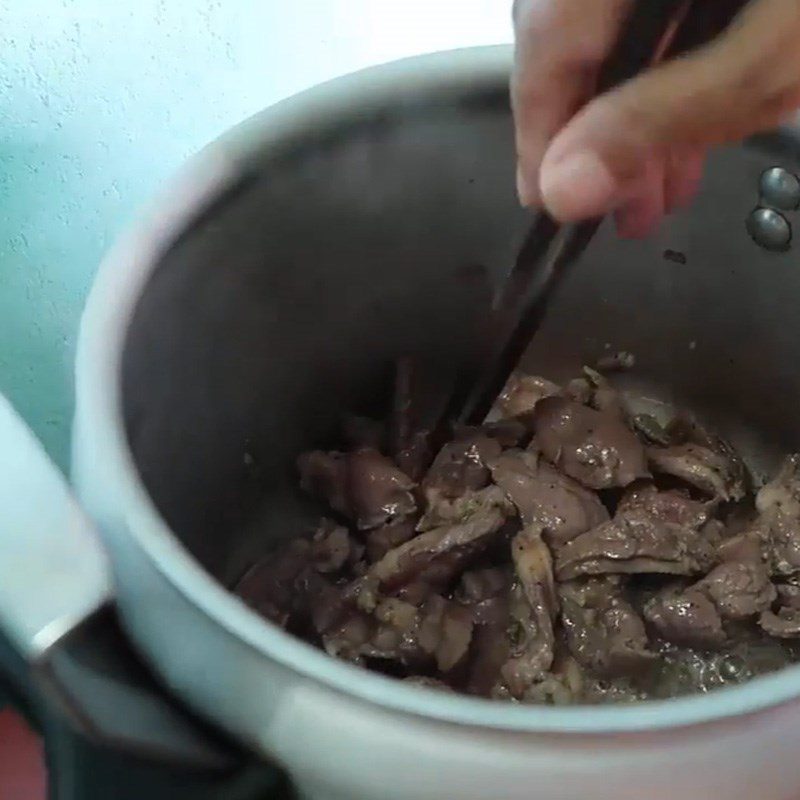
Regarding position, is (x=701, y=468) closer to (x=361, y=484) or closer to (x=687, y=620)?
(x=687, y=620)

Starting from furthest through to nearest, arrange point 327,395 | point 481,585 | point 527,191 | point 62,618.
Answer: point 327,395, point 481,585, point 527,191, point 62,618

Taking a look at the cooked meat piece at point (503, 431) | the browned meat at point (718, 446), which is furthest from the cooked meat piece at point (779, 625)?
the cooked meat piece at point (503, 431)

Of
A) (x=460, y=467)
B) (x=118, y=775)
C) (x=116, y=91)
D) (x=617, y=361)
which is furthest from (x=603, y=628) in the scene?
(x=116, y=91)

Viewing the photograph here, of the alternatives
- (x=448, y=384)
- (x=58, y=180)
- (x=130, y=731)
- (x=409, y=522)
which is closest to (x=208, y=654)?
(x=130, y=731)

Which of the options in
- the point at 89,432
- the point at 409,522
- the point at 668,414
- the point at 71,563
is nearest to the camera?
the point at 71,563

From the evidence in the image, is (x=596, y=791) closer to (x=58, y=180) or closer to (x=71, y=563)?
(x=71, y=563)

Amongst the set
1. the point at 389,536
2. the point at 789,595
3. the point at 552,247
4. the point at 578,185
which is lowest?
the point at 789,595

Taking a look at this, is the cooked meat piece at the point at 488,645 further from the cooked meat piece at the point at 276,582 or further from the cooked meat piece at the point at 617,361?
the cooked meat piece at the point at 617,361
